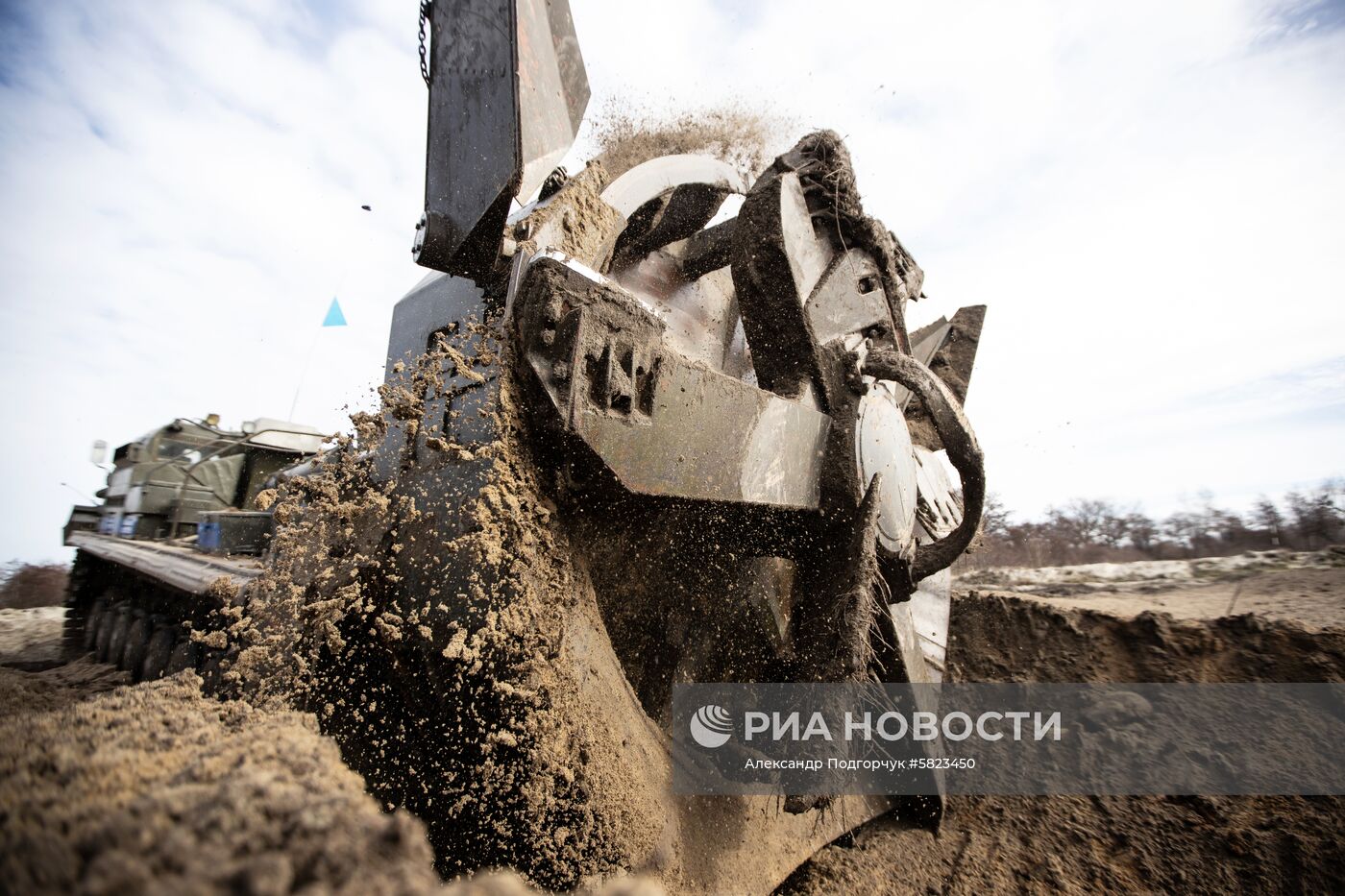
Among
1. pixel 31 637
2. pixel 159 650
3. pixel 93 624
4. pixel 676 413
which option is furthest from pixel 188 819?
pixel 31 637

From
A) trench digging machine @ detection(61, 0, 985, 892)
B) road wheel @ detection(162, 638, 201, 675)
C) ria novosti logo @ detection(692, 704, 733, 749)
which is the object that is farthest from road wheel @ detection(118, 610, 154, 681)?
ria novosti logo @ detection(692, 704, 733, 749)

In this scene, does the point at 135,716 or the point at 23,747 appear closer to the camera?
the point at 23,747

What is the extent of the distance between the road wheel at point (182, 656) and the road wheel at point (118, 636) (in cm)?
140

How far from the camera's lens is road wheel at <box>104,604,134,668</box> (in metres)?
3.85

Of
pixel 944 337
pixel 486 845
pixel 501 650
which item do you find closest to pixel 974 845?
pixel 486 845

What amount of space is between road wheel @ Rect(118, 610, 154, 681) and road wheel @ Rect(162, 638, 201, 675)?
0.79m

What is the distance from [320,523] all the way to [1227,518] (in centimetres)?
902

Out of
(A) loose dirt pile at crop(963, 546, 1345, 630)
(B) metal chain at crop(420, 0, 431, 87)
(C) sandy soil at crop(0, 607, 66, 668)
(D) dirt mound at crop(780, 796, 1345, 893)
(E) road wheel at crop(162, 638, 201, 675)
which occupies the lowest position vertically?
(C) sandy soil at crop(0, 607, 66, 668)

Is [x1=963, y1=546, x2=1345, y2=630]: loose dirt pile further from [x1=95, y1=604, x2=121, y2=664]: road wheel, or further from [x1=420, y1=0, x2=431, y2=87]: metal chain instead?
[x1=95, y1=604, x2=121, y2=664]: road wheel

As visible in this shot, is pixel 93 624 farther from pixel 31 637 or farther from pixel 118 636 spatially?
pixel 31 637

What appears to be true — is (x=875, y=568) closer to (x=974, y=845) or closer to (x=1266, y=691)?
(x=974, y=845)

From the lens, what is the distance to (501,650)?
1.33 metres

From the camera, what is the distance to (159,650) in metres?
3.08

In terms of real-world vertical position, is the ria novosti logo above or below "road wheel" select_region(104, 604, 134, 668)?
above
